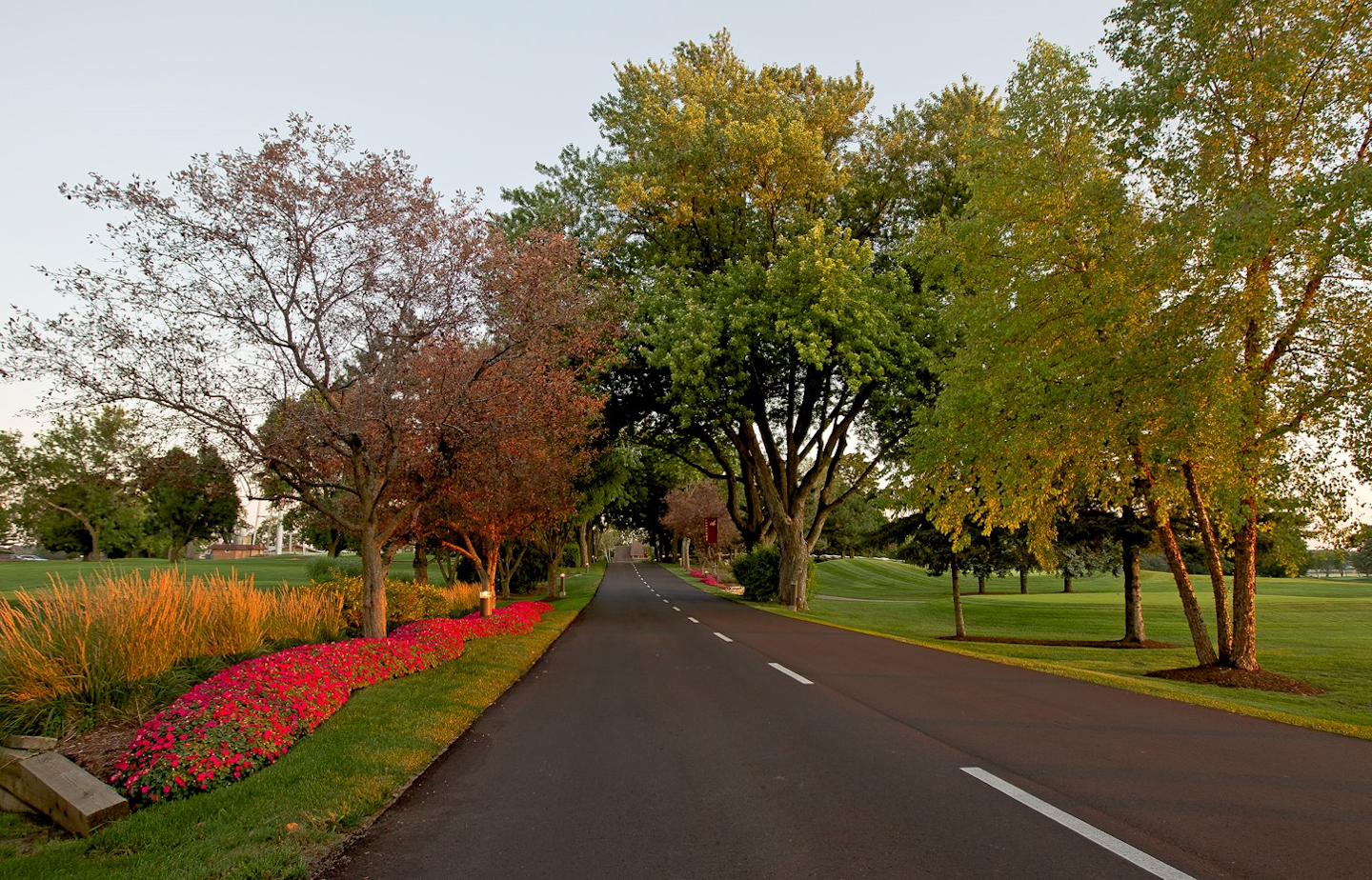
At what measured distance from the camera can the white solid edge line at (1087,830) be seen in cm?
388

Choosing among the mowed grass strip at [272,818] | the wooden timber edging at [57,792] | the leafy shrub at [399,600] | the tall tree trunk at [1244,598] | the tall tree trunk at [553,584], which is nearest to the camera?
the mowed grass strip at [272,818]

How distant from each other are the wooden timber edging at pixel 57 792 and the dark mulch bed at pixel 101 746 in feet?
0.62

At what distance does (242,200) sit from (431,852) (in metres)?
9.33

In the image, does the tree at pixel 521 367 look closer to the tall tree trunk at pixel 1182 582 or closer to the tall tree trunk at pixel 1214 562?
Answer: the tall tree trunk at pixel 1182 582

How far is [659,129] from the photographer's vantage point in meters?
22.7

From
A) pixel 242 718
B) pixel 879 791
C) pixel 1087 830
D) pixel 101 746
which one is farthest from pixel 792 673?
pixel 101 746

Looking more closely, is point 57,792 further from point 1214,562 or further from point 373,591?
point 1214,562

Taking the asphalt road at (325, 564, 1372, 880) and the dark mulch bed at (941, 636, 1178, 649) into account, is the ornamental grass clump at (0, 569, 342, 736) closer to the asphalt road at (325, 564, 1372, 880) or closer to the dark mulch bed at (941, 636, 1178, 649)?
the asphalt road at (325, 564, 1372, 880)

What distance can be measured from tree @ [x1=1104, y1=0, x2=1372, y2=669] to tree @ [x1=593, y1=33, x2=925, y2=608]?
875cm

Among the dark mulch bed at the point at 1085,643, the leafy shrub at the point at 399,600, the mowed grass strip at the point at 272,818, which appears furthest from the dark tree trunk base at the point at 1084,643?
the mowed grass strip at the point at 272,818

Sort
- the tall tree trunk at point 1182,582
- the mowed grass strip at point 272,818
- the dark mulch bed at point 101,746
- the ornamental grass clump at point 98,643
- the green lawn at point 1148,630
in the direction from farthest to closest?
the tall tree trunk at point 1182,582, the green lawn at point 1148,630, the ornamental grass clump at point 98,643, the dark mulch bed at point 101,746, the mowed grass strip at point 272,818

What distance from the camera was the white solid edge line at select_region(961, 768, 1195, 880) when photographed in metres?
3.88

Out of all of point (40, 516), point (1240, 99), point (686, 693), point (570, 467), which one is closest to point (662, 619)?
point (570, 467)

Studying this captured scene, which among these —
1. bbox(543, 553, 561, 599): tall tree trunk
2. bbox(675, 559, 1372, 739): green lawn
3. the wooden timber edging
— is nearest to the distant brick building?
bbox(543, 553, 561, 599): tall tree trunk
